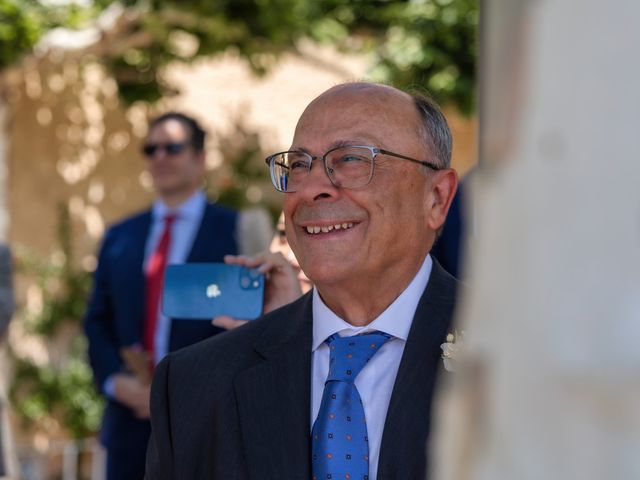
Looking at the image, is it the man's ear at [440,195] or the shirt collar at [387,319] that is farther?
the man's ear at [440,195]

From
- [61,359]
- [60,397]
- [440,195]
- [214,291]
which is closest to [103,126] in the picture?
[61,359]

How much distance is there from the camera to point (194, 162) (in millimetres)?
5098

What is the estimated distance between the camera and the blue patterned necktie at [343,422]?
2186 mm

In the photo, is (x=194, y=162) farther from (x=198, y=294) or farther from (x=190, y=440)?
(x=190, y=440)

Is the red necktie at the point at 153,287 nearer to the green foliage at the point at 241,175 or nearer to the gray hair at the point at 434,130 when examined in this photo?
the gray hair at the point at 434,130

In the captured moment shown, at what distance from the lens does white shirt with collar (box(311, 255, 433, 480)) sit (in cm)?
226

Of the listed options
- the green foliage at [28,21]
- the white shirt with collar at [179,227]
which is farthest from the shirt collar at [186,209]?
the green foliage at [28,21]

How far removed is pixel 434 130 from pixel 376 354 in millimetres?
588

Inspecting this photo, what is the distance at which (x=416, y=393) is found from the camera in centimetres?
221

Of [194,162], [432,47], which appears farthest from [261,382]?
[432,47]

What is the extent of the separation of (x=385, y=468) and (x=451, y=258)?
1.85 metres

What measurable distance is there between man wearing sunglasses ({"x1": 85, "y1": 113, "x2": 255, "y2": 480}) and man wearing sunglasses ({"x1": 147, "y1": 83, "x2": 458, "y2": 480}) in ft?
6.84

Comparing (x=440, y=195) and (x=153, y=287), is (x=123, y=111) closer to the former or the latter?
(x=153, y=287)

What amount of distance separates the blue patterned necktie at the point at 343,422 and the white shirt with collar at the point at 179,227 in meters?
2.51
